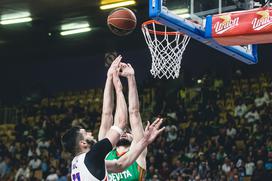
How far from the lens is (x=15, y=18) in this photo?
58.6 feet

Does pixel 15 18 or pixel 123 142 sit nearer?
pixel 123 142

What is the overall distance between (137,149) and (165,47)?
12.7ft

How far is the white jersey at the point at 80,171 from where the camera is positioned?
14.8 ft

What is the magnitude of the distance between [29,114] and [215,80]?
270 inches

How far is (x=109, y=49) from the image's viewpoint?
21297 millimetres

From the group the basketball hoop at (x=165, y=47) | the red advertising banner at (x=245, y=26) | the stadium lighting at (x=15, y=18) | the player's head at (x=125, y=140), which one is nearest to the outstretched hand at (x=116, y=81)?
the player's head at (x=125, y=140)

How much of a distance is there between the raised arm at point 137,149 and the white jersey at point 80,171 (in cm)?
22

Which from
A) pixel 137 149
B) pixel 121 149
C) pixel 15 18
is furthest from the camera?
pixel 15 18

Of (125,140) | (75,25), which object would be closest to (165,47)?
(125,140)

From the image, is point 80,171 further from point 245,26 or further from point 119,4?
point 119,4

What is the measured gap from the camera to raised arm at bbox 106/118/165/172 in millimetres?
4469

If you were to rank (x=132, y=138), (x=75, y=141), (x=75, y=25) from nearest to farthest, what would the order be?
(x=75, y=141), (x=132, y=138), (x=75, y=25)

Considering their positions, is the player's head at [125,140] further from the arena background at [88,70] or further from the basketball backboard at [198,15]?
the arena background at [88,70]

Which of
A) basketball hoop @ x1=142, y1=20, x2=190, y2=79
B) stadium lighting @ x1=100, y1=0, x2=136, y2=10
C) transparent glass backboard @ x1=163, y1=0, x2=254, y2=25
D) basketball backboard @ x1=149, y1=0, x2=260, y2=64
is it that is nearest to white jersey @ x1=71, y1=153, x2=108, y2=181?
basketball backboard @ x1=149, y1=0, x2=260, y2=64
